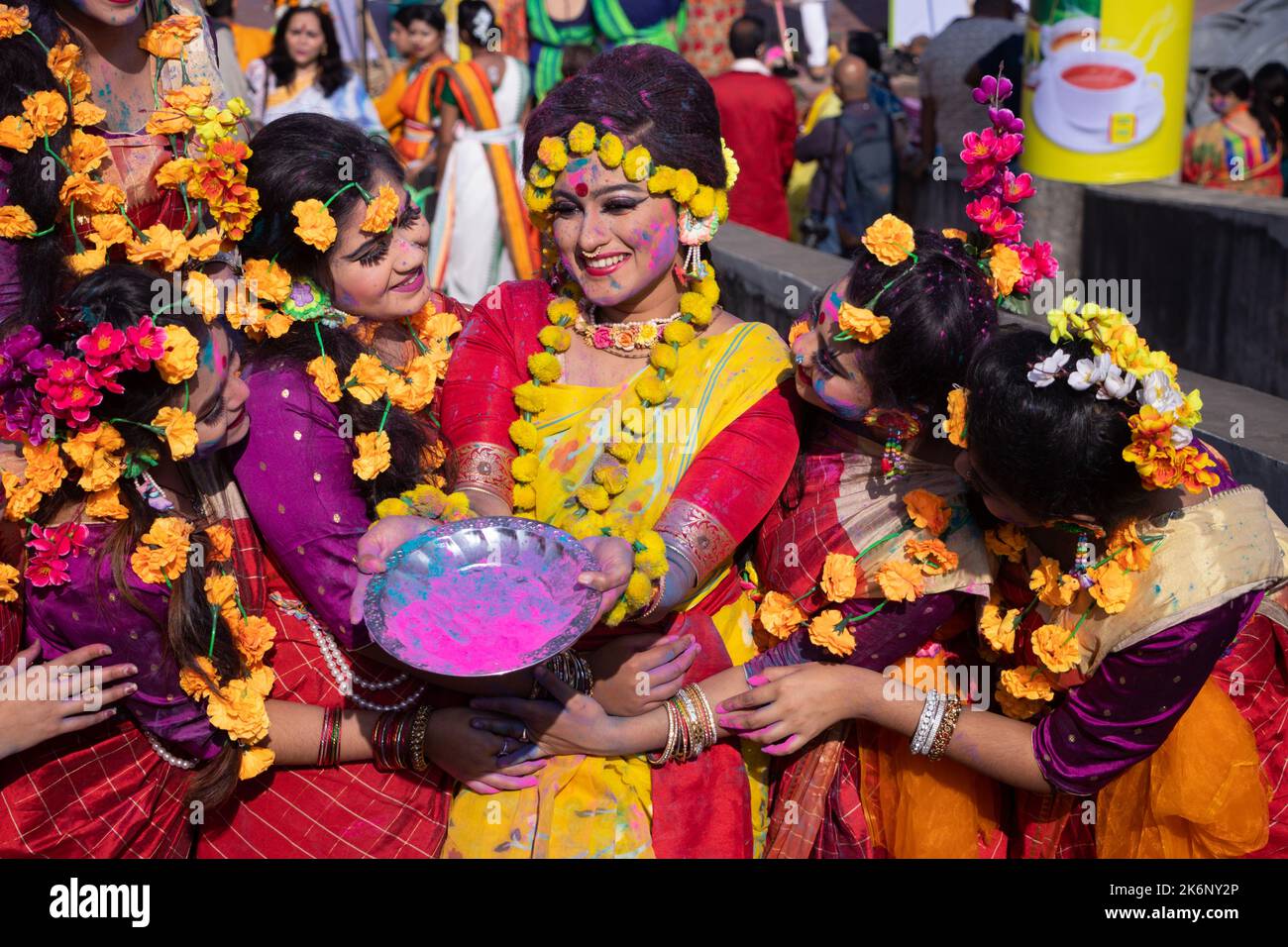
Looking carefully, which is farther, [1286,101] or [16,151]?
[1286,101]

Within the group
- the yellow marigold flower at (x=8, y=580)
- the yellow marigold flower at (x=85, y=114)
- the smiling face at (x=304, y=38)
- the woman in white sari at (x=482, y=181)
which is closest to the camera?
the yellow marigold flower at (x=8, y=580)

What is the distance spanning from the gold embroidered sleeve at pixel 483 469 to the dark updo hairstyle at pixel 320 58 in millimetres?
6866

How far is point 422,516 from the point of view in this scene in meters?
2.73

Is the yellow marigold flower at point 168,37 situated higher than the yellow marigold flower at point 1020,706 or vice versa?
the yellow marigold flower at point 168,37

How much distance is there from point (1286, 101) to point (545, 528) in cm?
863

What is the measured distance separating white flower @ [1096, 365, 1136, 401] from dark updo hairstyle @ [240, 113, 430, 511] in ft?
4.88

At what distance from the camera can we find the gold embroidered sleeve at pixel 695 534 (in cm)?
276

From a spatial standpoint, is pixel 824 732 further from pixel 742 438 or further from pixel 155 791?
pixel 155 791

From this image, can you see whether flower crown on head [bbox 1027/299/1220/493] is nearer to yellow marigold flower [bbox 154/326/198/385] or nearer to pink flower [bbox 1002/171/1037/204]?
pink flower [bbox 1002/171/1037/204]

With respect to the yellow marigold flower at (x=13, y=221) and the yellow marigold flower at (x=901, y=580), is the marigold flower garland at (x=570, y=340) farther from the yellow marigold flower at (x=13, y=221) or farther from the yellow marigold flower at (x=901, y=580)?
the yellow marigold flower at (x=13, y=221)

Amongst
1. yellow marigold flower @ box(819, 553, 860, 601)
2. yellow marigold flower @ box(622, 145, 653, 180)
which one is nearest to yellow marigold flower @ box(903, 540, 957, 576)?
yellow marigold flower @ box(819, 553, 860, 601)

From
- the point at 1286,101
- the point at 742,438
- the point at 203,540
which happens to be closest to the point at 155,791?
the point at 203,540

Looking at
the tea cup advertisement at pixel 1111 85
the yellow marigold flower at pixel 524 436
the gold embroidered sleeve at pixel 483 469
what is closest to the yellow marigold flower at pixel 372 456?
the gold embroidered sleeve at pixel 483 469

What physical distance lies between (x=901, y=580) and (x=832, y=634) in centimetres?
21
